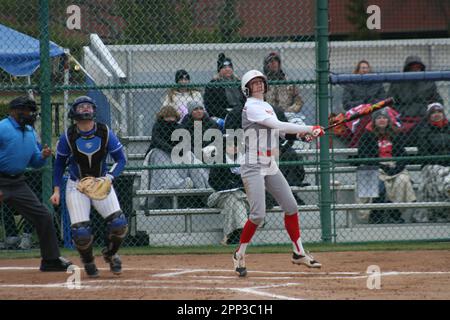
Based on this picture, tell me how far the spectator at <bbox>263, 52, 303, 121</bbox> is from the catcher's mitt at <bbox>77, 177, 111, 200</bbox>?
3.34 meters

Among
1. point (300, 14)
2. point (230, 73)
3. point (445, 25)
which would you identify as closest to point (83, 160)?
point (230, 73)

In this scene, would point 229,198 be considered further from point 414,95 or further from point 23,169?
point 414,95

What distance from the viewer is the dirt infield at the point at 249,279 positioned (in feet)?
23.4

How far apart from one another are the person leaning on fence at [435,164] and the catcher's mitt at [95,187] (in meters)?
4.23

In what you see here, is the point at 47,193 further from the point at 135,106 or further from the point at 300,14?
the point at 300,14

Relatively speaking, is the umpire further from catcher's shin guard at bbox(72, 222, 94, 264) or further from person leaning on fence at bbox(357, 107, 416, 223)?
person leaning on fence at bbox(357, 107, 416, 223)

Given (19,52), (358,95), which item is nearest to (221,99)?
(358,95)

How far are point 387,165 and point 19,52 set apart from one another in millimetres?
4582

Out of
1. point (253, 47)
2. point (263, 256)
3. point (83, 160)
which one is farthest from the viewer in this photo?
point (253, 47)

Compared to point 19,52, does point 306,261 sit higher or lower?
lower

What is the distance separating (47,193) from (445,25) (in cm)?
693

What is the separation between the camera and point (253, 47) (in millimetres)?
12391

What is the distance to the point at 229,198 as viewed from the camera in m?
10.8

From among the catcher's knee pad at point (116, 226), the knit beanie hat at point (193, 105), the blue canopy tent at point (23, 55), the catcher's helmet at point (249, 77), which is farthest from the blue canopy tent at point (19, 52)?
the catcher's helmet at point (249, 77)
